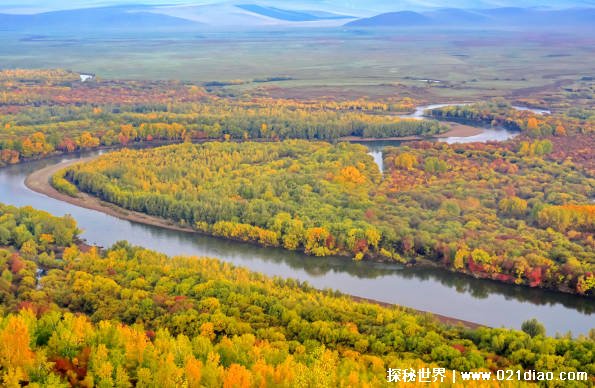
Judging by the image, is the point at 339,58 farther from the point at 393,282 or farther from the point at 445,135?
the point at 393,282

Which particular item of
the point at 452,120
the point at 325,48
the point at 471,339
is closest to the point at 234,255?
the point at 471,339

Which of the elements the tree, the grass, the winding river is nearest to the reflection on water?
the winding river

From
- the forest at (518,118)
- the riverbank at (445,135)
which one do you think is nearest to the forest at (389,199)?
the riverbank at (445,135)

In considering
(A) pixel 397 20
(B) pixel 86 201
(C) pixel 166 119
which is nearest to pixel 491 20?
(A) pixel 397 20

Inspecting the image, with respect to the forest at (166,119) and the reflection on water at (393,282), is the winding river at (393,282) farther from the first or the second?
the forest at (166,119)

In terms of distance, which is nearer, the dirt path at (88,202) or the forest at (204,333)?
the forest at (204,333)

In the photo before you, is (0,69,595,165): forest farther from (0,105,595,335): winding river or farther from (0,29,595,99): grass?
(0,105,595,335): winding river

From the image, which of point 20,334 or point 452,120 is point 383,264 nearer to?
point 20,334
